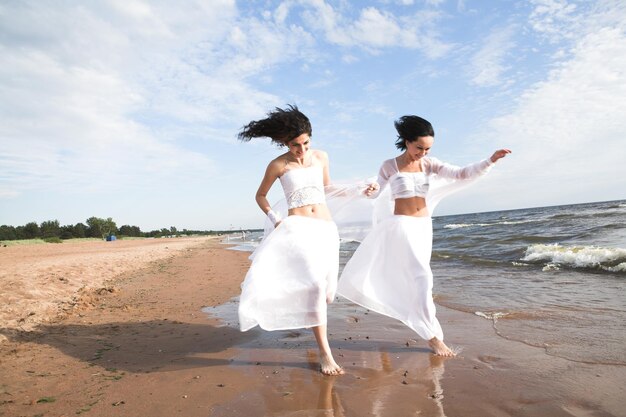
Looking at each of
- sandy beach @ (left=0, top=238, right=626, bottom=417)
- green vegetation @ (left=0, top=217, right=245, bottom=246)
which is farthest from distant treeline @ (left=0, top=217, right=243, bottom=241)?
sandy beach @ (left=0, top=238, right=626, bottom=417)

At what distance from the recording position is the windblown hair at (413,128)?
4.21m

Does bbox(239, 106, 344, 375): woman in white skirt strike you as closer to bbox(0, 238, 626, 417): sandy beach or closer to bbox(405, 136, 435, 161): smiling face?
bbox(0, 238, 626, 417): sandy beach

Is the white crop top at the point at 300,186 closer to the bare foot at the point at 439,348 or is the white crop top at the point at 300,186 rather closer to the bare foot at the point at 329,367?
the bare foot at the point at 329,367

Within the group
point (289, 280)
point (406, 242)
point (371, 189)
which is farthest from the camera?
point (371, 189)

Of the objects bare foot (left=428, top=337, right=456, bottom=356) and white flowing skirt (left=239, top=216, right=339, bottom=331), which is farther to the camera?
bare foot (left=428, top=337, right=456, bottom=356)

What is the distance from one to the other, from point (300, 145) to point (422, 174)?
59.1 inches

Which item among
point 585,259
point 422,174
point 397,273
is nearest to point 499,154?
point 422,174

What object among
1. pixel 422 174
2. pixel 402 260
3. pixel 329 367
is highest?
pixel 422 174

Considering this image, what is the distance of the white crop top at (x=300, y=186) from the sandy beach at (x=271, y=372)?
5.18 feet

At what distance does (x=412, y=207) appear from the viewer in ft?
14.6

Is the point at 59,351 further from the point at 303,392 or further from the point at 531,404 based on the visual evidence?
the point at 531,404

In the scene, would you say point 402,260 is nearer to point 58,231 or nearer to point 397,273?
point 397,273

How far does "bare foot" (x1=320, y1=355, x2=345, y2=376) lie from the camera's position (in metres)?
3.40

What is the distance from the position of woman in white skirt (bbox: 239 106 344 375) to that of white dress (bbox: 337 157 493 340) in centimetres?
58
